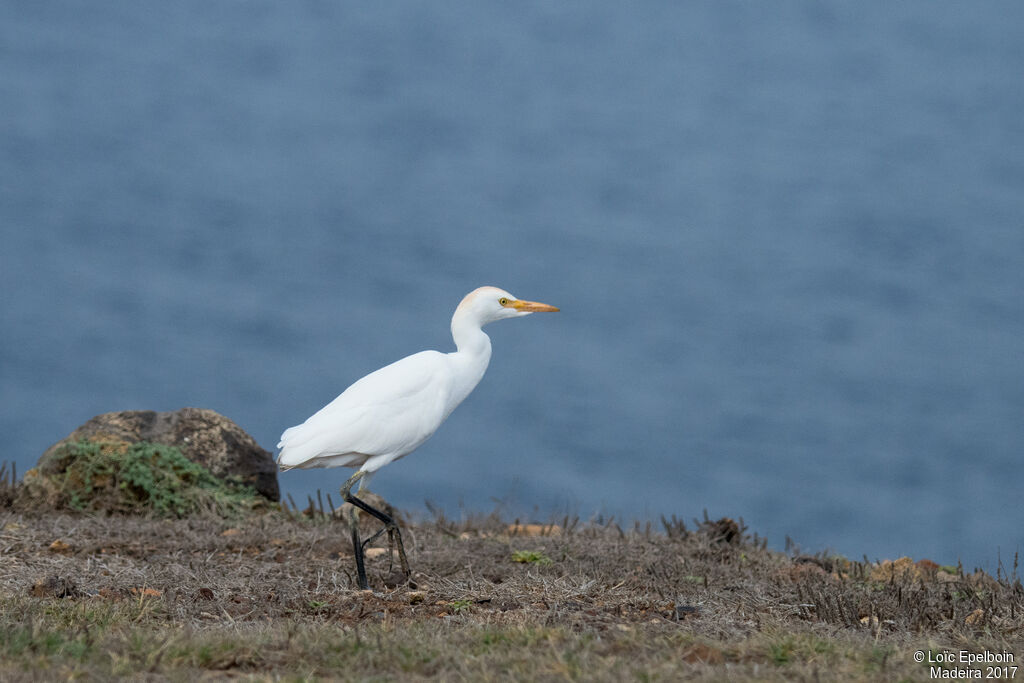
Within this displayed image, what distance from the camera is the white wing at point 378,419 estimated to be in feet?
24.3

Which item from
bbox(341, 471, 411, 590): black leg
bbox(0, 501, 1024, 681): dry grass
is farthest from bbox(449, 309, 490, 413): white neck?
bbox(0, 501, 1024, 681): dry grass

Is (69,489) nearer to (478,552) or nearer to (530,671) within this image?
(478,552)

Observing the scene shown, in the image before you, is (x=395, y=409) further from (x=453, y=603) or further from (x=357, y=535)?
(x=453, y=603)

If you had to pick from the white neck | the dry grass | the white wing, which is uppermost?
the white neck

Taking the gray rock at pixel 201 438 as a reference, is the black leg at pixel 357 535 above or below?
below

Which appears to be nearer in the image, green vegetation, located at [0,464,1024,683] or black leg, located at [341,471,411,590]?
green vegetation, located at [0,464,1024,683]

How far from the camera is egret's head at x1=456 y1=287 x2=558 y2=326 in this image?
7.83 meters

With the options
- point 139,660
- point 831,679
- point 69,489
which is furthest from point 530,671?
point 69,489

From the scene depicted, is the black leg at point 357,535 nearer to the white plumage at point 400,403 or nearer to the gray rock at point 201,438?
the white plumage at point 400,403

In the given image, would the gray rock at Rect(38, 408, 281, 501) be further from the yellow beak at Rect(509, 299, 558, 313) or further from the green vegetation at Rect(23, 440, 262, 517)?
the yellow beak at Rect(509, 299, 558, 313)

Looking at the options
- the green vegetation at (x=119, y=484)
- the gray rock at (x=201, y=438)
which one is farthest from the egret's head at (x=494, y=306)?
the gray rock at (x=201, y=438)

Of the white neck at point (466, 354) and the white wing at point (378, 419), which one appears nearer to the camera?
the white wing at point (378, 419)

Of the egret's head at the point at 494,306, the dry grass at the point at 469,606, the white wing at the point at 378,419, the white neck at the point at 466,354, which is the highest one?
the egret's head at the point at 494,306

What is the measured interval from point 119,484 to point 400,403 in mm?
4532
